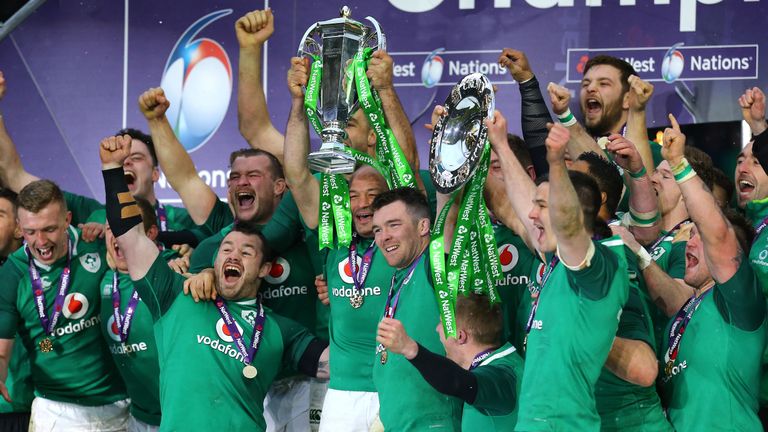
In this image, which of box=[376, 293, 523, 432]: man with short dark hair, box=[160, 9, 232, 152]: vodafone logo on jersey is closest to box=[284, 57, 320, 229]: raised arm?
box=[376, 293, 523, 432]: man with short dark hair

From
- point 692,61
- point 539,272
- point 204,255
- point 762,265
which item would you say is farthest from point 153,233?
point 692,61

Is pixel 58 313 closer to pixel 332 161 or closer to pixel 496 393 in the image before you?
pixel 332 161

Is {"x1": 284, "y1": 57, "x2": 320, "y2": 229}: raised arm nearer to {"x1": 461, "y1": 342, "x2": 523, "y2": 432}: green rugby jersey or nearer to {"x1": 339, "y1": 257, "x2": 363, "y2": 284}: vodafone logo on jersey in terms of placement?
{"x1": 339, "y1": 257, "x2": 363, "y2": 284}: vodafone logo on jersey

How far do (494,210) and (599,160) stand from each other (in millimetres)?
786

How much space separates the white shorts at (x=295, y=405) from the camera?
6387 mm

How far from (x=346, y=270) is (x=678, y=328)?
1.60 metres

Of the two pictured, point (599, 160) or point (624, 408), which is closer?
point (624, 408)

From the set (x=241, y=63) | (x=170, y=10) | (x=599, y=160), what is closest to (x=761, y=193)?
(x=599, y=160)

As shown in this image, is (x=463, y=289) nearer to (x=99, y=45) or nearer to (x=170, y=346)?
(x=170, y=346)

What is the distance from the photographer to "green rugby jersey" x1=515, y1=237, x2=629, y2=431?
434cm

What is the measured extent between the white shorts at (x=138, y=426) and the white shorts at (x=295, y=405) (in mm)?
663

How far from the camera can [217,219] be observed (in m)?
7.02

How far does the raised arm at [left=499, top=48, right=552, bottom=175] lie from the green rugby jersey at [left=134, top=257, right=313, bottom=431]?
1409mm

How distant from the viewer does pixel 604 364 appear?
462cm
